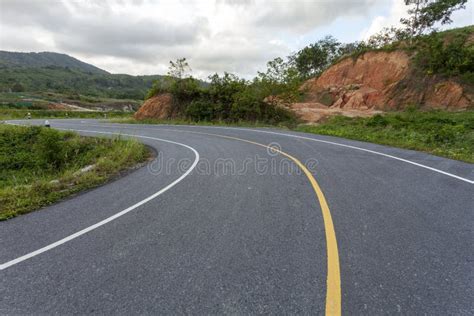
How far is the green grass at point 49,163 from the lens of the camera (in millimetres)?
4562

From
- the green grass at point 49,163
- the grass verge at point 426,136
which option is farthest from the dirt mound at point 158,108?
the grass verge at point 426,136

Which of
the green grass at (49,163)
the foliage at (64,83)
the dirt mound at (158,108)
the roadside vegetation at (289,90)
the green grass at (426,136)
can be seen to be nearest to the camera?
the green grass at (49,163)

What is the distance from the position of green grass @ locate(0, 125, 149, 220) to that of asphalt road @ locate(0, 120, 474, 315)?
558 mm

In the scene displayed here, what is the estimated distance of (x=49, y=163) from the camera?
9094mm

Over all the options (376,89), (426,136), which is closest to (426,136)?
(426,136)

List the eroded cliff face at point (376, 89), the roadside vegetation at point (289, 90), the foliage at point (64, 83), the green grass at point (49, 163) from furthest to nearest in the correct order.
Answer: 1. the foliage at point (64, 83)
2. the eroded cliff face at point (376, 89)
3. the roadside vegetation at point (289, 90)
4. the green grass at point (49, 163)

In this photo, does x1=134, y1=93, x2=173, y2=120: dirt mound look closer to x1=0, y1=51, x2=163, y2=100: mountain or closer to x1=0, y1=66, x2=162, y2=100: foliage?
x1=0, y1=51, x2=163, y2=100: mountain

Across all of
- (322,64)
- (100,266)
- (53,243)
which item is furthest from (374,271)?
(322,64)

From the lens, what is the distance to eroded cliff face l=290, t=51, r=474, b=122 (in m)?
21.8

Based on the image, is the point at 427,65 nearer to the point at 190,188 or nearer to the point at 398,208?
the point at 398,208

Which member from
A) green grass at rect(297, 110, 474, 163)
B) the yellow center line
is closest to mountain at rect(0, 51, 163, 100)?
green grass at rect(297, 110, 474, 163)

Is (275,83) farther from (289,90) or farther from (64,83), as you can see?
(64,83)

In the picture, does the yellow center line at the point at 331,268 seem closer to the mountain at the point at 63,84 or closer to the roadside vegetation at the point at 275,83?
the roadside vegetation at the point at 275,83

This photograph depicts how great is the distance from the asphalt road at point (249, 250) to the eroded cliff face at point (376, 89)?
18605 millimetres
